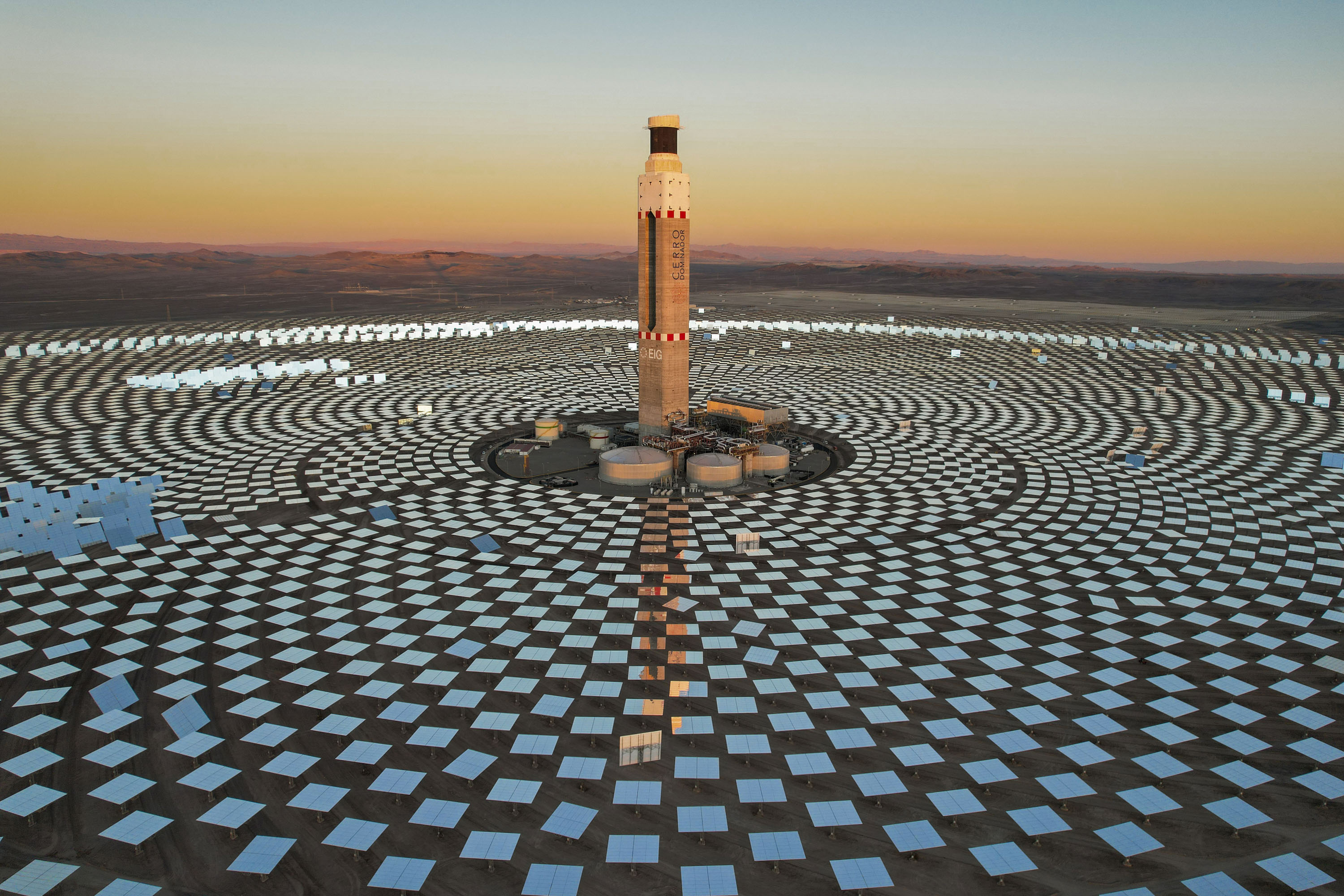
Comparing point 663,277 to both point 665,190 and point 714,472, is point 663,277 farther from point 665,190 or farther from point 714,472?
point 714,472

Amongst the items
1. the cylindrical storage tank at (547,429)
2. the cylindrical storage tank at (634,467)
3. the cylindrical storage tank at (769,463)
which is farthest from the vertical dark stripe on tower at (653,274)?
the cylindrical storage tank at (769,463)

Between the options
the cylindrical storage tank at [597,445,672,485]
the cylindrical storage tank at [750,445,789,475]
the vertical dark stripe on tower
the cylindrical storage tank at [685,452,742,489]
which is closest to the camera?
the cylindrical storage tank at [685,452,742,489]

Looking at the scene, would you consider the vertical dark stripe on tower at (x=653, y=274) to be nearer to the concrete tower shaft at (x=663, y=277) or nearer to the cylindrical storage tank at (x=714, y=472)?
the concrete tower shaft at (x=663, y=277)

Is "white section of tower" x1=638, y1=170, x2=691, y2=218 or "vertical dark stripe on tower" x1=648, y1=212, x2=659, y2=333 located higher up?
"white section of tower" x1=638, y1=170, x2=691, y2=218

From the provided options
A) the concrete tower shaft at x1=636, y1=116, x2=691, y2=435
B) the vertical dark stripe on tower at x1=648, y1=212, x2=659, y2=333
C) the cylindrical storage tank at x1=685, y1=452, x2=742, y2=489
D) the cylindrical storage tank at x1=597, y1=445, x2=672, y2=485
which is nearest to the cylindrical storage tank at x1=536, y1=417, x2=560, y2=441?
the concrete tower shaft at x1=636, y1=116, x2=691, y2=435

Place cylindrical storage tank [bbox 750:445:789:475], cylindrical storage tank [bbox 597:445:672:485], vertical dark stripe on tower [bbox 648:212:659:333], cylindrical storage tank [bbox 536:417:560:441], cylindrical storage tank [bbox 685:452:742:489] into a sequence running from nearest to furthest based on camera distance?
1. cylindrical storage tank [bbox 685:452:742:489]
2. cylindrical storage tank [bbox 597:445:672:485]
3. cylindrical storage tank [bbox 750:445:789:475]
4. vertical dark stripe on tower [bbox 648:212:659:333]
5. cylindrical storage tank [bbox 536:417:560:441]

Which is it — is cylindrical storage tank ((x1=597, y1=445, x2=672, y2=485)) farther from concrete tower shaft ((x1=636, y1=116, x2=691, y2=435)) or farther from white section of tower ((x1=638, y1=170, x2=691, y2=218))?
white section of tower ((x1=638, y1=170, x2=691, y2=218))
